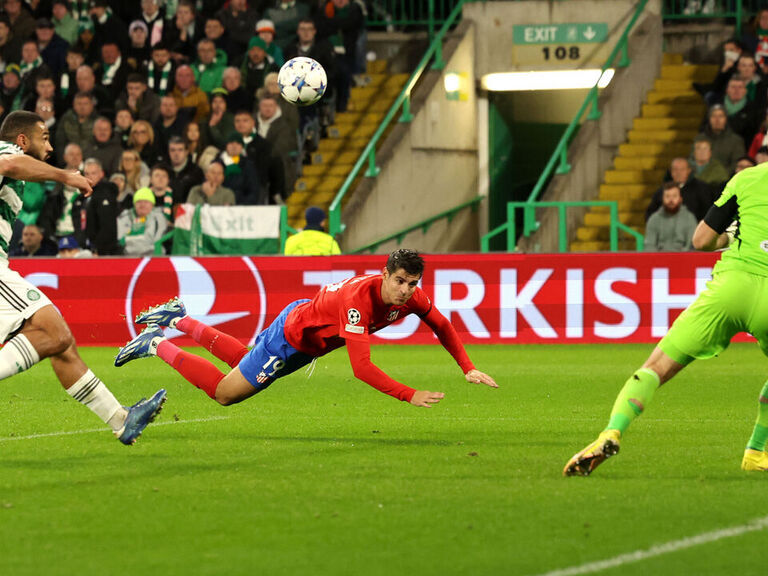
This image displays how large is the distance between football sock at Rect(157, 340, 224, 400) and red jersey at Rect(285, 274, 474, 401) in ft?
2.42

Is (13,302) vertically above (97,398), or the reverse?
(13,302)

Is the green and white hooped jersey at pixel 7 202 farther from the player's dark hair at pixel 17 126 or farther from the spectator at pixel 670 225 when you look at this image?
the spectator at pixel 670 225

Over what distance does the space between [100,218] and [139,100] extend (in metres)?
3.67

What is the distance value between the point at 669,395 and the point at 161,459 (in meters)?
5.54

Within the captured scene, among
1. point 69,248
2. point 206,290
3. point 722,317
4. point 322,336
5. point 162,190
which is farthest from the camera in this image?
point 162,190

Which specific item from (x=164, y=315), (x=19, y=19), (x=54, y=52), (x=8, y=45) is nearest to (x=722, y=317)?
(x=164, y=315)

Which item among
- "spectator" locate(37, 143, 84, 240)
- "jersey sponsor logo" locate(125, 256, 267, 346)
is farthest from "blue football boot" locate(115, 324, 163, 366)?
"spectator" locate(37, 143, 84, 240)

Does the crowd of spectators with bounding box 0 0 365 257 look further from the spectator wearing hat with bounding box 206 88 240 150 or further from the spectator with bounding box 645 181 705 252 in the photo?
the spectator with bounding box 645 181 705 252

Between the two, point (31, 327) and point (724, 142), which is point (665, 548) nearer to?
point (31, 327)

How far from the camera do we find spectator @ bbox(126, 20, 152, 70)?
23500 mm

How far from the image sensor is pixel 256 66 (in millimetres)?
22469

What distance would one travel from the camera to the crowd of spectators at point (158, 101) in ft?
66.3

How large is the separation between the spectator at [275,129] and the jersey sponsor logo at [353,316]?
12.8 meters

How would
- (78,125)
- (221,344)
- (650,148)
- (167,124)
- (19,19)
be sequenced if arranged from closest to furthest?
(221,344)
(167,124)
(78,125)
(650,148)
(19,19)
